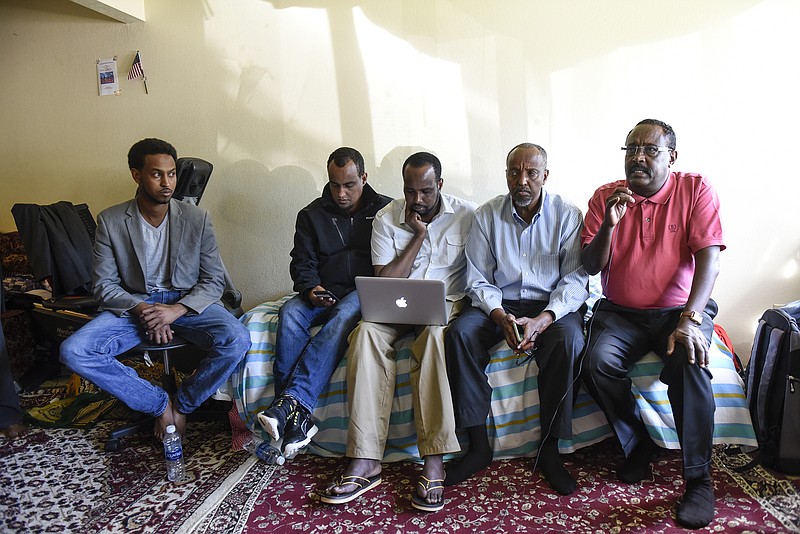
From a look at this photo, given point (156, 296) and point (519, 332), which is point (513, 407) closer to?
point (519, 332)

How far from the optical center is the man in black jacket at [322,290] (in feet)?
7.66

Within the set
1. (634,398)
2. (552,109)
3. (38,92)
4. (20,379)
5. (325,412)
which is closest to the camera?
(634,398)

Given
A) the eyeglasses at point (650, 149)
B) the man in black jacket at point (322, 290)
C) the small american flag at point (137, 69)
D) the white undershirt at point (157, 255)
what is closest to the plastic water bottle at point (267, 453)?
the man in black jacket at point (322, 290)

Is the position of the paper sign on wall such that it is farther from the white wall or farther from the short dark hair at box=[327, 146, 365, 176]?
the short dark hair at box=[327, 146, 365, 176]

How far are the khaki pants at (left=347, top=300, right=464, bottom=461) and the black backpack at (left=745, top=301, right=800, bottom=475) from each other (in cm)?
115

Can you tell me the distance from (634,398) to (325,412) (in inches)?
47.5

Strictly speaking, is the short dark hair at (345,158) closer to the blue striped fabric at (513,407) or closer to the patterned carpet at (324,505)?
the blue striped fabric at (513,407)

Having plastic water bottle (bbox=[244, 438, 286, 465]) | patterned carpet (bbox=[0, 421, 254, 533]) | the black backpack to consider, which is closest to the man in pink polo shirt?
the black backpack

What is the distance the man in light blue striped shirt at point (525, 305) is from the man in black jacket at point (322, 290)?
0.52 m

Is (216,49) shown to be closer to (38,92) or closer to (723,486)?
(38,92)

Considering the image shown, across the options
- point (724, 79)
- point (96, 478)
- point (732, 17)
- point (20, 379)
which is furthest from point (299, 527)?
point (732, 17)

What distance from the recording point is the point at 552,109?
3.02 meters

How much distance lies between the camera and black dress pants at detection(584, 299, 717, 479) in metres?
1.98

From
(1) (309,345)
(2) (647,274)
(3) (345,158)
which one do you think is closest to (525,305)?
(2) (647,274)
